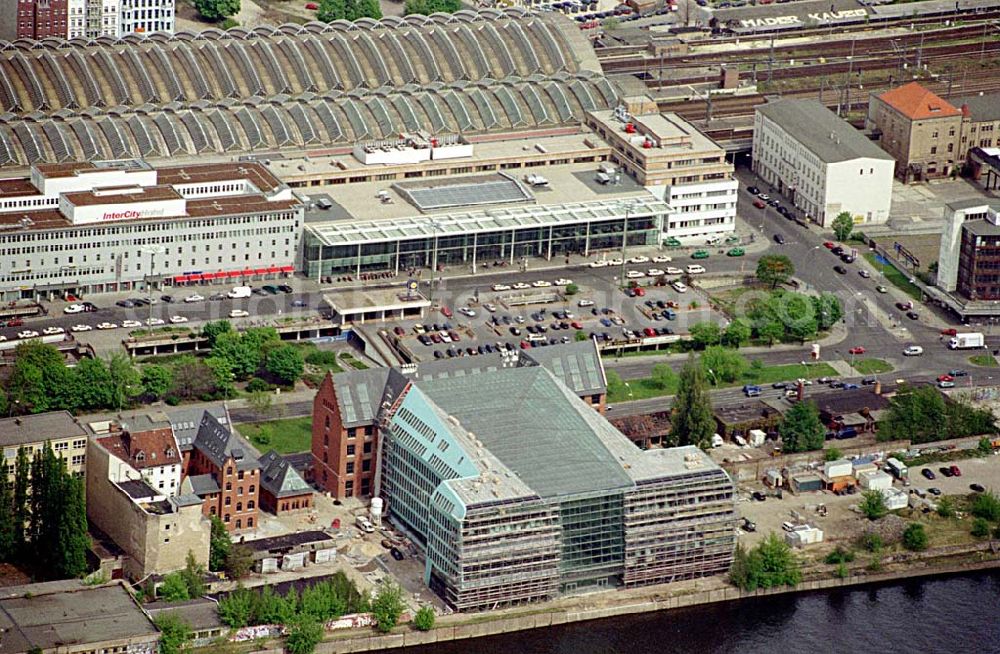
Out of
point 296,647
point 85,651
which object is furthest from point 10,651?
point 296,647

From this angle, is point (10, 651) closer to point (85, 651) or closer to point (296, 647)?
point (85, 651)

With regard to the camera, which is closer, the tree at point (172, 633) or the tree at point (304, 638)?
the tree at point (172, 633)

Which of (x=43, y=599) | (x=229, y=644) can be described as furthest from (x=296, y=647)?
(x=43, y=599)

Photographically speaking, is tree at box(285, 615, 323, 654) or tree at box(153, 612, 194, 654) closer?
tree at box(153, 612, 194, 654)

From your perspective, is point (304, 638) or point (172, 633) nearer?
point (172, 633)

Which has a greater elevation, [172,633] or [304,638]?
[172,633]

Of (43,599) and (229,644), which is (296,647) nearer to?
(229,644)
